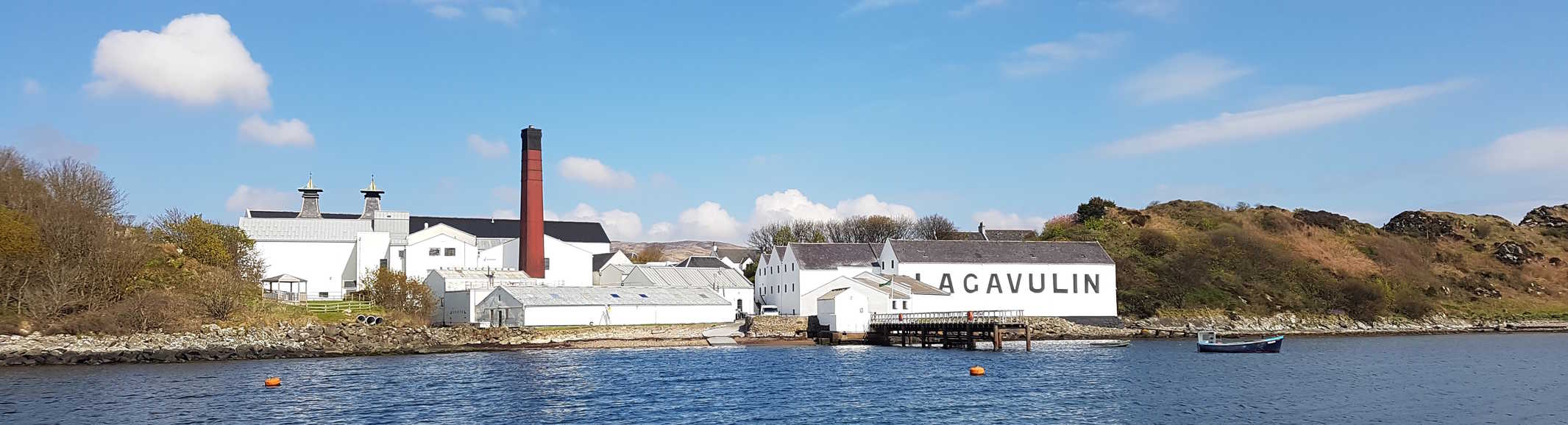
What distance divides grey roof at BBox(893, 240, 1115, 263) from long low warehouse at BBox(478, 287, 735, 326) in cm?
1327

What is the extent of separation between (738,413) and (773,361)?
701 inches

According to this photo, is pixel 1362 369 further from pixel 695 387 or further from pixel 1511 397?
pixel 695 387

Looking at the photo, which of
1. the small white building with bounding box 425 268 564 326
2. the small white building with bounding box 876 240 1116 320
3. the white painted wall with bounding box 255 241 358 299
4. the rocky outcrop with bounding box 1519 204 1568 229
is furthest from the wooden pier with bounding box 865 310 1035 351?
the rocky outcrop with bounding box 1519 204 1568 229

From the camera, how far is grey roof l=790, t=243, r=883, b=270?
233 feet

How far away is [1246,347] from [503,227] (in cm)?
7230

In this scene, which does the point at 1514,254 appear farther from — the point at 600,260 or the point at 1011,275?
the point at 600,260

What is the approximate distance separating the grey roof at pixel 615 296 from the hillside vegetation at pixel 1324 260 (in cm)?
3070

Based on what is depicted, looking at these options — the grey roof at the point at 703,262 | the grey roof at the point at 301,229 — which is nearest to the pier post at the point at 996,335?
the grey roof at the point at 703,262

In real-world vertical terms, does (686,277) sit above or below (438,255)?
below

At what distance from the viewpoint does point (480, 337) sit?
59.2 meters

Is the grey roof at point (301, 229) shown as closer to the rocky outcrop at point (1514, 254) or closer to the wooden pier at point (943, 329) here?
the wooden pier at point (943, 329)

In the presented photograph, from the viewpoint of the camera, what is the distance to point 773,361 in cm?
4828

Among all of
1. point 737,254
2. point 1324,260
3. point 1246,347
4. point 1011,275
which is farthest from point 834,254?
point 737,254

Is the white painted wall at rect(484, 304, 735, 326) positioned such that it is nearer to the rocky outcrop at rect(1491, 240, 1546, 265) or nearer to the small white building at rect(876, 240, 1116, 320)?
the small white building at rect(876, 240, 1116, 320)
